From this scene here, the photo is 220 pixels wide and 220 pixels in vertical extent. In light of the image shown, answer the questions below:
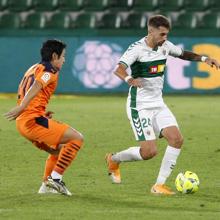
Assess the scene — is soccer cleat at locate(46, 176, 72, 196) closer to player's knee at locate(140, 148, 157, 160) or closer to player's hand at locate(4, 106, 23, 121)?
player's hand at locate(4, 106, 23, 121)

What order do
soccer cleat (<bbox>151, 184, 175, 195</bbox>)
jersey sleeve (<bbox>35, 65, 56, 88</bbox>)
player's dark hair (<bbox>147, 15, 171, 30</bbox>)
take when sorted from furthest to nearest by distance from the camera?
player's dark hair (<bbox>147, 15, 171, 30</bbox>) → soccer cleat (<bbox>151, 184, 175, 195</bbox>) → jersey sleeve (<bbox>35, 65, 56, 88</bbox>)

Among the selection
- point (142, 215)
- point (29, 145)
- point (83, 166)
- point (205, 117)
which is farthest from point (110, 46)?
point (142, 215)

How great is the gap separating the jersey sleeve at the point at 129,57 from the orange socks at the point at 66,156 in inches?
40.7

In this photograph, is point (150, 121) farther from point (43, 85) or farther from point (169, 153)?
point (43, 85)

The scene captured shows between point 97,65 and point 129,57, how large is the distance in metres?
13.4

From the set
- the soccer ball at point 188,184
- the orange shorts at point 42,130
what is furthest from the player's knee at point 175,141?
the orange shorts at point 42,130

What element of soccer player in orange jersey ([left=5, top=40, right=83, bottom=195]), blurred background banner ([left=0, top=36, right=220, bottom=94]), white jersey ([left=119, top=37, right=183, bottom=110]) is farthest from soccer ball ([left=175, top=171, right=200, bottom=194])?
blurred background banner ([left=0, top=36, right=220, bottom=94])

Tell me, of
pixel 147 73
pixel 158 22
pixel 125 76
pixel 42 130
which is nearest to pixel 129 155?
pixel 147 73

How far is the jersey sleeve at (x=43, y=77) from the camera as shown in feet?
29.6

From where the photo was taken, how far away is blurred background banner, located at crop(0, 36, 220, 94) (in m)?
22.9

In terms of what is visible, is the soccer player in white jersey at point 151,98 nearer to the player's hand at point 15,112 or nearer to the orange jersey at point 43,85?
the orange jersey at point 43,85

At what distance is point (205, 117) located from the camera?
18.4 metres

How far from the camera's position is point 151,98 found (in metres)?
9.86

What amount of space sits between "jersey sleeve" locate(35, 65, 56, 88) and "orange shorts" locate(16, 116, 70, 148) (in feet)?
1.26
